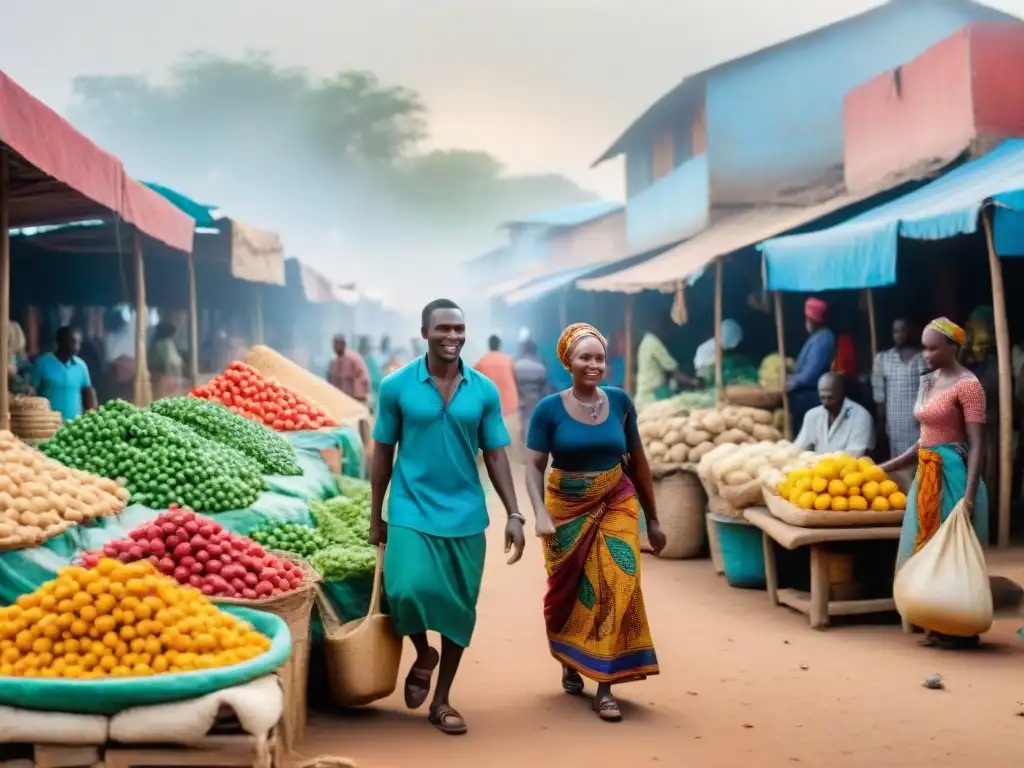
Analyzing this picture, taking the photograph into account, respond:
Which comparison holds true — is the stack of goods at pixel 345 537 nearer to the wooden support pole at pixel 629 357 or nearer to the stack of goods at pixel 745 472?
the stack of goods at pixel 745 472

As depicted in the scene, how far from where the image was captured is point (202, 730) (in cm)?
332

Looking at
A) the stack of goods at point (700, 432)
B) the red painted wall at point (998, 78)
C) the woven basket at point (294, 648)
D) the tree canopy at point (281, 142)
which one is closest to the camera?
the woven basket at point (294, 648)

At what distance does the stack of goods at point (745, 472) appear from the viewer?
302 inches

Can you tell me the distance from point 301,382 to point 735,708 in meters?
7.24

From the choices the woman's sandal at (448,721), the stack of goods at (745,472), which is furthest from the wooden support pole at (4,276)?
the stack of goods at (745,472)

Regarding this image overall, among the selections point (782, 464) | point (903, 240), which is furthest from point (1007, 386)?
point (903, 240)

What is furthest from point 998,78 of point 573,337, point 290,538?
point 290,538

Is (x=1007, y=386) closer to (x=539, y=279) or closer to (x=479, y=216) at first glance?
(x=539, y=279)

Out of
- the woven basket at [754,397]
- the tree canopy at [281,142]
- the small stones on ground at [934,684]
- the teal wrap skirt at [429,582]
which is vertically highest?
the tree canopy at [281,142]

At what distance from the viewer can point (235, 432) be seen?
7527 mm

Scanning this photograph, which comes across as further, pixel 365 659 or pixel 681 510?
pixel 681 510

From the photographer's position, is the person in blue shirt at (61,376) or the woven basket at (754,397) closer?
the person in blue shirt at (61,376)

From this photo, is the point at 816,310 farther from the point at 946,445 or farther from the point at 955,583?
the point at 955,583

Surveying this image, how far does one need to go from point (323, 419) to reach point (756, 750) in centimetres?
620
